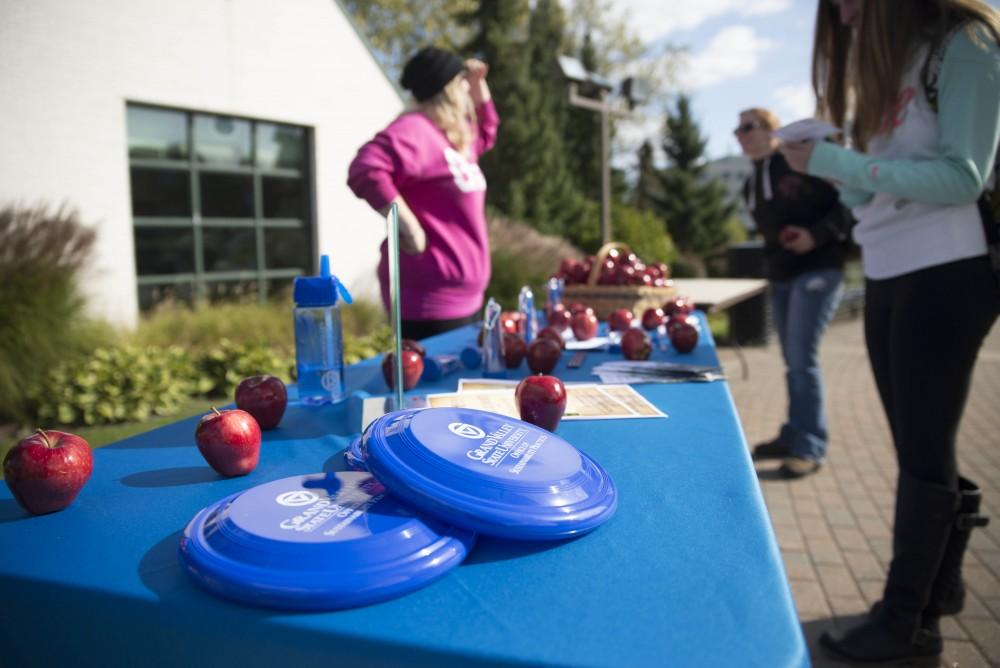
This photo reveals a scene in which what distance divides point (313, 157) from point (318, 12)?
1.95m

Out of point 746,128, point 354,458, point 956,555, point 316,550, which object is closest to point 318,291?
point 354,458

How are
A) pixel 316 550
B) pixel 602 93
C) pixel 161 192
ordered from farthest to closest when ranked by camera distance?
pixel 602 93
pixel 161 192
pixel 316 550

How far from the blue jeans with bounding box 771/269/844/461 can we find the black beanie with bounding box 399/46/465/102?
8.05ft

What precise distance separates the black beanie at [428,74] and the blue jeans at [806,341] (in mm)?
2453

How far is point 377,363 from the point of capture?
7.25 ft

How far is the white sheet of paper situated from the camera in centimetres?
198

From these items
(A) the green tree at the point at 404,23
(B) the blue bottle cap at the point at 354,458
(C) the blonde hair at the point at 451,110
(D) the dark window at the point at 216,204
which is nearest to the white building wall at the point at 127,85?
(D) the dark window at the point at 216,204

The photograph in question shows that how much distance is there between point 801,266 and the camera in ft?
13.2

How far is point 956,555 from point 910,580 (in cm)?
26

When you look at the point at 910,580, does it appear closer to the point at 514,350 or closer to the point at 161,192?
the point at 514,350

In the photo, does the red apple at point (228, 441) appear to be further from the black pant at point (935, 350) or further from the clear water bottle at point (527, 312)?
the black pant at point (935, 350)

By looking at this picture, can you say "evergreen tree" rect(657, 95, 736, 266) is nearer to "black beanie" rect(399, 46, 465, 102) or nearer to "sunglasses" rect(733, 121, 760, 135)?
"sunglasses" rect(733, 121, 760, 135)

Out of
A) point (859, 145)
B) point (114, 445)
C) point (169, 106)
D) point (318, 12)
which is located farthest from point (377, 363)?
point (318, 12)

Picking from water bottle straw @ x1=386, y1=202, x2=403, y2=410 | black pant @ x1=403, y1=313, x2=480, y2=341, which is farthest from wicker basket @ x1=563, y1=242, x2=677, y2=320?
water bottle straw @ x1=386, y1=202, x2=403, y2=410
